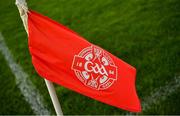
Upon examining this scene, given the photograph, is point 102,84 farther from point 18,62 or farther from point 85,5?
point 85,5

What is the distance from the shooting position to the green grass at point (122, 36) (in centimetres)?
625

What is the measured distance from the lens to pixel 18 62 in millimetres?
8000

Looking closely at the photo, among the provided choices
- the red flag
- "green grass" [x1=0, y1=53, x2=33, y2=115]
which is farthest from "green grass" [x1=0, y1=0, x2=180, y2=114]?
the red flag

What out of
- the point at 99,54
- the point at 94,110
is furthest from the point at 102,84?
the point at 94,110

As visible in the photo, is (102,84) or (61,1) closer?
(102,84)

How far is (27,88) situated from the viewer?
701cm

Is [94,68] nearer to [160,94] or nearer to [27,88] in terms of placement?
[160,94]

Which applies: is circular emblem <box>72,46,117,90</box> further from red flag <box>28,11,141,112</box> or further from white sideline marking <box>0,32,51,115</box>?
white sideline marking <box>0,32,51,115</box>

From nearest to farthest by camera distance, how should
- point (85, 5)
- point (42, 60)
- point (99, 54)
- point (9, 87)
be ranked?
point (42, 60) → point (99, 54) → point (9, 87) → point (85, 5)

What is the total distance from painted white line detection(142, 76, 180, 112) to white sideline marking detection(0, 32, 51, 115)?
1700 mm

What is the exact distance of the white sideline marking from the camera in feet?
21.0

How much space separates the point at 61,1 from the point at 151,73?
15.8ft

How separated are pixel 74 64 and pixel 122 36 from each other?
Result: 13.5ft

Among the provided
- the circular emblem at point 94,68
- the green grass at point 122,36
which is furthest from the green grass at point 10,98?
the circular emblem at point 94,68
